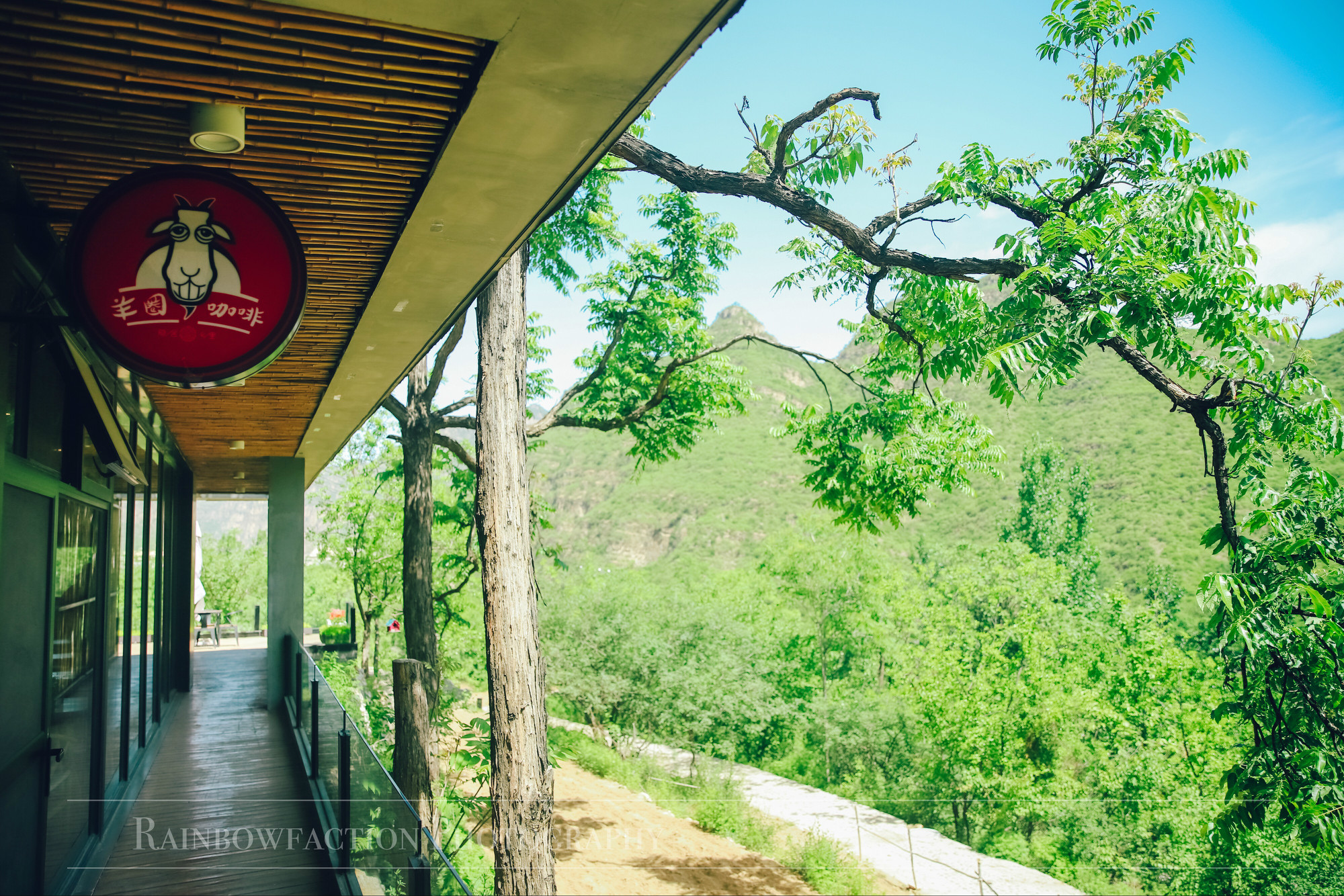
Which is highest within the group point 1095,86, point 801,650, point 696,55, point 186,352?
point 1095,86

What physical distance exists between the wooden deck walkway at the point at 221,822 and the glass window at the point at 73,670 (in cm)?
85

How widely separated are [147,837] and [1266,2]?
2644 inches

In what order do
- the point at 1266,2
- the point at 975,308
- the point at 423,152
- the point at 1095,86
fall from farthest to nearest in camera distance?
the point at 1266,2 → the point at 975,308 → the point at 1095,86 → the point at 423,152

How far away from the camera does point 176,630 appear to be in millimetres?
9711

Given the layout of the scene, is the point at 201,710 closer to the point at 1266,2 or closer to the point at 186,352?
the point at 186,352

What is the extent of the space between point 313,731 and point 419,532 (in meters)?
3.48

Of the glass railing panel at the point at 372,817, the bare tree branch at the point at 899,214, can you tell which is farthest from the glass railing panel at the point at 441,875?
the bare tree branch at the point at 899,214

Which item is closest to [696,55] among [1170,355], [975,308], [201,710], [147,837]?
[1170,355]

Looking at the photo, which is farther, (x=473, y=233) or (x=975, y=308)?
(x=975, y=308)

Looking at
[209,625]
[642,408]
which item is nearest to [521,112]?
[642,408]

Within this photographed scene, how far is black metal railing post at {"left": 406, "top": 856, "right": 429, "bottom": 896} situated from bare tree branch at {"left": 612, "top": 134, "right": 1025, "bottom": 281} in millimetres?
4668

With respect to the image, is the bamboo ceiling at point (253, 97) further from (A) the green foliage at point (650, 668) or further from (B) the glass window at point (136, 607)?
(A) the green foliage at point (650, 668)

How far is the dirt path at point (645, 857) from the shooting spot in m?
14.7

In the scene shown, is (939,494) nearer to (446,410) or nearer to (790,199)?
(446,410)
